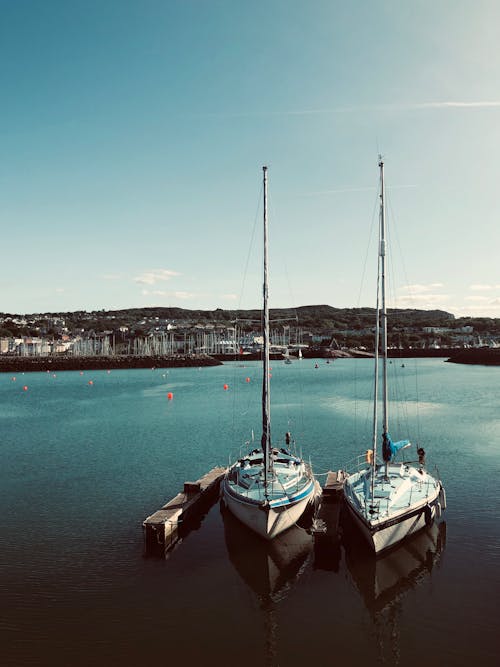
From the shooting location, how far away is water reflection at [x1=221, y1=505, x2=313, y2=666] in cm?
1622

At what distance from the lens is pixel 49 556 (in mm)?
19625

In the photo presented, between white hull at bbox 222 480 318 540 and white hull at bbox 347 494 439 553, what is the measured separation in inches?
89.9

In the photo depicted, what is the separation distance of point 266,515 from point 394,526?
4598 mm

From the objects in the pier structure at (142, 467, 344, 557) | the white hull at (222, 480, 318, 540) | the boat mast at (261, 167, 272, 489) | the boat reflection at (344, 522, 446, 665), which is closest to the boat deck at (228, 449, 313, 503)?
the white hull at (222, 480, 318, 540)

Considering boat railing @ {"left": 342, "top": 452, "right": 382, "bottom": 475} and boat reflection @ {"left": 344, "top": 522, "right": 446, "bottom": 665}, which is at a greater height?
boat railing @ {"left": 342, "top": 452, "right": 382, "bottom": 475}

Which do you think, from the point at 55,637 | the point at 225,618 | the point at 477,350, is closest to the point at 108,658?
the point at 55,637

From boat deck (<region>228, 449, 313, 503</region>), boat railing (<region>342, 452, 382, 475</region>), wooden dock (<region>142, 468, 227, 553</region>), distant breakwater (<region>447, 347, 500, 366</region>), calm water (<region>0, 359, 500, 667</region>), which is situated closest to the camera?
calm water (<region>0, 359, 500, 667</region>)

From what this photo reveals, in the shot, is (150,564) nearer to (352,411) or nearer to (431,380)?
(352,411)

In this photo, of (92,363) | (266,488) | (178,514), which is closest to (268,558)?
(266,488)

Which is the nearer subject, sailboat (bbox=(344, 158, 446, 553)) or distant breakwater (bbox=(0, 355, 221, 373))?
sailboat (bbox=(344, 158, 446, 553))

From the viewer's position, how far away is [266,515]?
19359 millimetres

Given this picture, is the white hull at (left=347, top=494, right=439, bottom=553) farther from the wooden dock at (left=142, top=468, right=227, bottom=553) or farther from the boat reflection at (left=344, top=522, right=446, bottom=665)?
the wooden dock at (left=142, top=468, right=227, bottom=553)

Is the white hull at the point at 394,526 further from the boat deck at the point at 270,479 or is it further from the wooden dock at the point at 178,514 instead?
the wooden dock at the point at 178,514

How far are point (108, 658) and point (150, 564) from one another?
5283 mm
